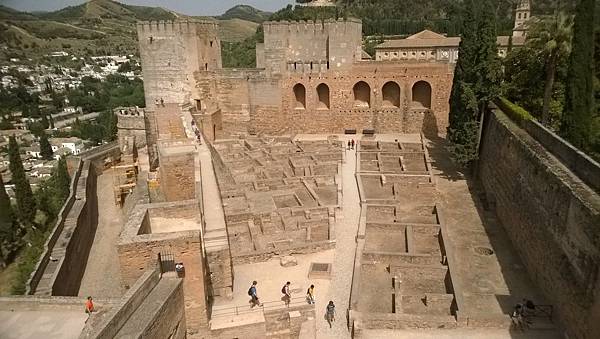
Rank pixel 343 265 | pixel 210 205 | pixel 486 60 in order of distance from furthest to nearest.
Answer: pixel 486 60
pixel 210 205
pixel 343 265

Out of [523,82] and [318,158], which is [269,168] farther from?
[523,82]

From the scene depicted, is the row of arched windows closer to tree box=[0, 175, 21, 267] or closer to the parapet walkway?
the parapet walkway

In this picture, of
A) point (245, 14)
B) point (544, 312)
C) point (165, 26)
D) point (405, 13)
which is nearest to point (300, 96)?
point (165, 26)

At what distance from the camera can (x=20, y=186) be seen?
23.5 meters

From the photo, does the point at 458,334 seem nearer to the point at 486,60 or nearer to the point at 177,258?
the point at 177,258

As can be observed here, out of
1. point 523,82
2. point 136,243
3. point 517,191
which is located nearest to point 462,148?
point 523,82

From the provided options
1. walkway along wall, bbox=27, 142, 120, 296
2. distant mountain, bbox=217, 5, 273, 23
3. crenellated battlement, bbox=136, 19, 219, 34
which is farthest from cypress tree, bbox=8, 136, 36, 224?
distant mountain, bbox=217, 5, 273, 23

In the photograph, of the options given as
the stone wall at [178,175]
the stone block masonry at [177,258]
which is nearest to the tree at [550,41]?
the stone wall at [178,175]

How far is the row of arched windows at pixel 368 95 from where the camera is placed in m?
22.7

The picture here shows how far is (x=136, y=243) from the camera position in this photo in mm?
7805

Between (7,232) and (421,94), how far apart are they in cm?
2241

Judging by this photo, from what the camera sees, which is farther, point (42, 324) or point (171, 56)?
point (171, 56)

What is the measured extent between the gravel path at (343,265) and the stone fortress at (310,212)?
0.05 meters

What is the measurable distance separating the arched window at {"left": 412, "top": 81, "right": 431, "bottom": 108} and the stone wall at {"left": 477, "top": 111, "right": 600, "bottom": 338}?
23.7 feet
